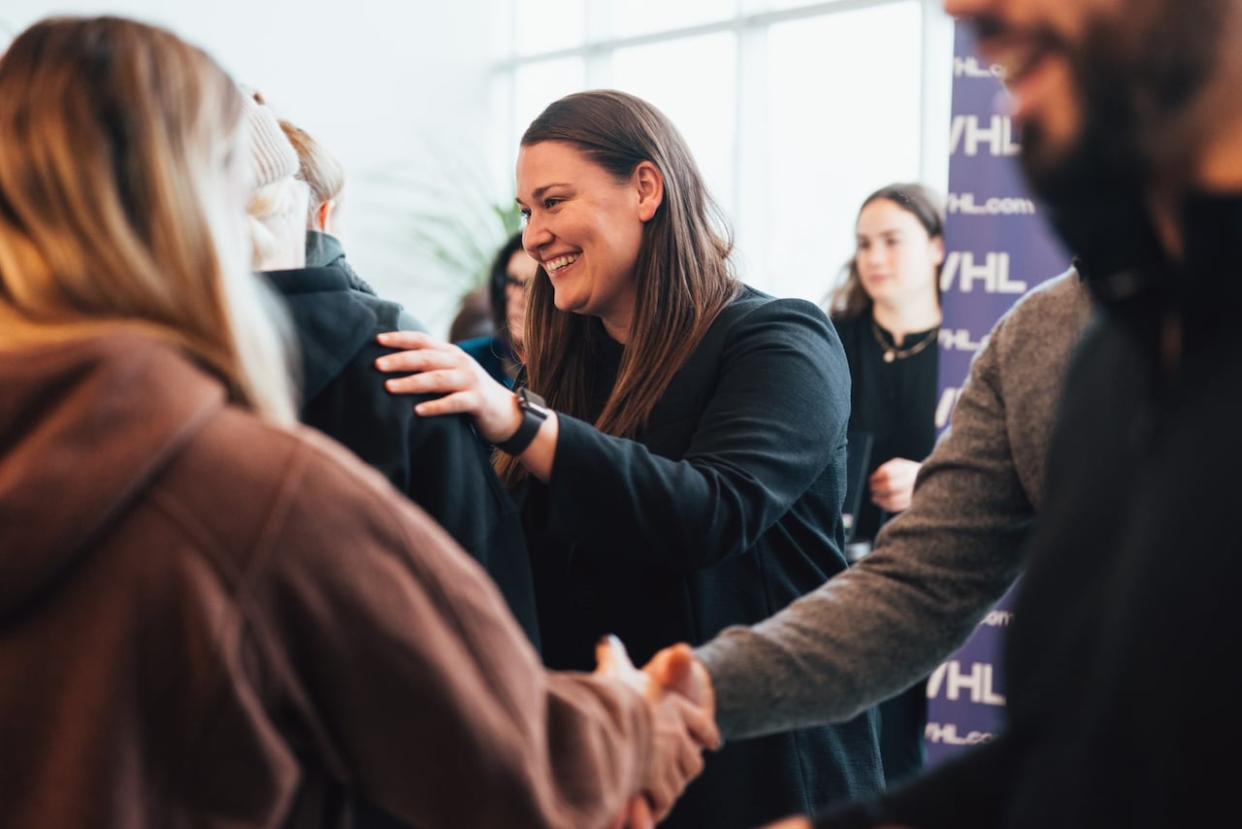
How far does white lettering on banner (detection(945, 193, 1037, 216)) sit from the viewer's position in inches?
118

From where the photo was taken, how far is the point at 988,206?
3.03 metres

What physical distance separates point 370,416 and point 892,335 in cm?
290

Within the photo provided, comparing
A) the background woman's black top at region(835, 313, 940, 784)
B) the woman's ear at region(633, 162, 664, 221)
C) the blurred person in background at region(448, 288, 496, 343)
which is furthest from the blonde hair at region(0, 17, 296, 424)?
the blurred person in background at region(448, 288, 496, 343)

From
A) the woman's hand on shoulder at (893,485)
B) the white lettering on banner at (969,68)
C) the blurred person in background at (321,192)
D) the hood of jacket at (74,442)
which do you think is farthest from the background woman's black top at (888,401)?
the hood of jacket at (74,442)

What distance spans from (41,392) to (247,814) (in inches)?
13.3

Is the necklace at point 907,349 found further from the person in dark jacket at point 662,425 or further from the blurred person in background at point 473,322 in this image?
the person in dark jacket at point 662,425

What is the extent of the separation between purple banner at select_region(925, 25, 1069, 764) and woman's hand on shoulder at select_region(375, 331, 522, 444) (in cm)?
149

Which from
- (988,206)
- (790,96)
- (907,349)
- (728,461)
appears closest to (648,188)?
(728,461)

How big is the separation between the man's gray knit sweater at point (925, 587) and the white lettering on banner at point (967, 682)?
1578 millimetres

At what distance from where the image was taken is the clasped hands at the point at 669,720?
1.39 m

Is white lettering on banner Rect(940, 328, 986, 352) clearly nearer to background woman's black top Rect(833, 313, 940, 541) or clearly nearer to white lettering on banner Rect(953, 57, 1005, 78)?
white lettering on banner Rect(953, 57, 1005, 78)

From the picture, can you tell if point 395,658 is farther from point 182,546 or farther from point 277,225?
point 277,225

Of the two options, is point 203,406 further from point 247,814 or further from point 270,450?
point 247,814

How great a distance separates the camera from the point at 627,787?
131cm
